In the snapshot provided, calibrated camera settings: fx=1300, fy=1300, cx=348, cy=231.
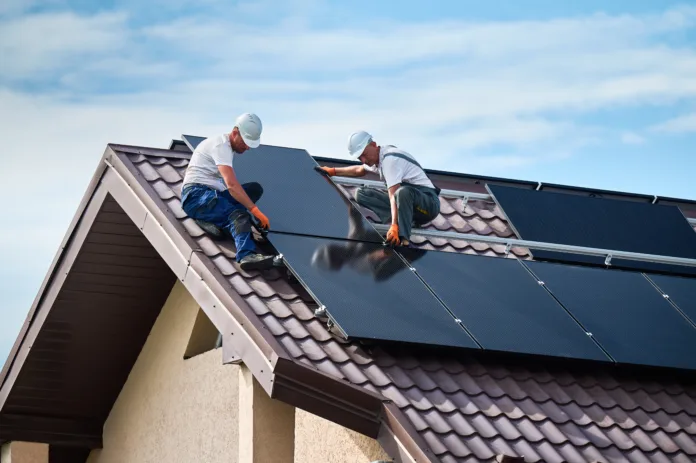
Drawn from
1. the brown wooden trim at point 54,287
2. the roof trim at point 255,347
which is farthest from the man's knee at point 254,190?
the brown wooden trim at point 54,287

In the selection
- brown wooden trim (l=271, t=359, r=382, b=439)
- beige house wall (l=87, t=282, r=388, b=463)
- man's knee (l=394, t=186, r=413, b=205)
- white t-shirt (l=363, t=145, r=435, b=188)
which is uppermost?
white t-shirt (l=363, t=145, r=435, b=188)

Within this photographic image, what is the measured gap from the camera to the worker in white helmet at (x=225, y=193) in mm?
11602

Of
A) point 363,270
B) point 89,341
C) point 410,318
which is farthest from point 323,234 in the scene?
point 89,341

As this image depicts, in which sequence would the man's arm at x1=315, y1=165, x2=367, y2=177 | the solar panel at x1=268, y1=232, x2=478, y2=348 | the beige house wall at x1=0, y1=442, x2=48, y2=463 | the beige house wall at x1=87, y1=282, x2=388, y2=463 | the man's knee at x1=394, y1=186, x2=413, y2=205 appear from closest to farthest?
the beige house wall at x1=87, y1=282, x2=388, y2=463
the solar panel at x1=268, y1=232, x2=478, y2=348
the man's knee at x1=394, y1=186, x2=413, y2=205
the man's arm at x1=315, y1=165, x2=367, y2=177
the beige house wall at x1=0, y1=442, x2=48, y2=463

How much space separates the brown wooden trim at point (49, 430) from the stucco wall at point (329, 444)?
183 inches

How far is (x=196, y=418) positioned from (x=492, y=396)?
3.94m

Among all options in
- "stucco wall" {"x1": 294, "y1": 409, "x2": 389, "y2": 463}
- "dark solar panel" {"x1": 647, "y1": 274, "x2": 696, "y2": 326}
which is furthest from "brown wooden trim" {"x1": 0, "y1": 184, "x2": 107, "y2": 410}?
"dark solar panel" {"x1": 647, "y1": 274, "x2": 696, "y2": 326}

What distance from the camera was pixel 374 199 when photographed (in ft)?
43.1

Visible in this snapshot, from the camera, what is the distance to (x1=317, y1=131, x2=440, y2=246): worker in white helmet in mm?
12484

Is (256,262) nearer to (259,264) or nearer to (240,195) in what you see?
(259,264)

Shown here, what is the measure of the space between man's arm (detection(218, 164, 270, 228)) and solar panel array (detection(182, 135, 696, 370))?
0.17 meters

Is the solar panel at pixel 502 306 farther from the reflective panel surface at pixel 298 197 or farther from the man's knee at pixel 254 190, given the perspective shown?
the man's knee at pixel 254 190

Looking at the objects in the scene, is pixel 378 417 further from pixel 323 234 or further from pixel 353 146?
pixel 353 146

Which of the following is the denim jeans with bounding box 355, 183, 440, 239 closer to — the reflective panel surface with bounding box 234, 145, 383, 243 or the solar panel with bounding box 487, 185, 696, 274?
the reflective panel surface with bounding box 234, 145, 383, 243
